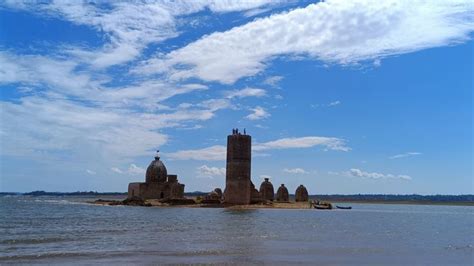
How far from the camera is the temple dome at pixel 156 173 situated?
233 ft

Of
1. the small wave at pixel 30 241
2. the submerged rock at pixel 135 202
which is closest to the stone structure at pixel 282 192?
the submerged rock at pixel 135 202

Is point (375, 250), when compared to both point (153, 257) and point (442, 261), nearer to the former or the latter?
point (442, 261)

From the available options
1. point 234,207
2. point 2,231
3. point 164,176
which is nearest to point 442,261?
point 2,231

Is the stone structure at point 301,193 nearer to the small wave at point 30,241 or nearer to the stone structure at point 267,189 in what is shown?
the stone structure at point 267,189

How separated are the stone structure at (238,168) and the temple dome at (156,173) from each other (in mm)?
14613

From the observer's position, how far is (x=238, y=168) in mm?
58281

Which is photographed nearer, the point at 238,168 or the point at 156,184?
the point at 238,168

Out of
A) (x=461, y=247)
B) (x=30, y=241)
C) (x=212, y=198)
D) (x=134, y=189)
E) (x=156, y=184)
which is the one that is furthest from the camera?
(x=134, y=189)

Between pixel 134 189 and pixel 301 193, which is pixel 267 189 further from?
pixel 134 189

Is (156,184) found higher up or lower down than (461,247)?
higher up

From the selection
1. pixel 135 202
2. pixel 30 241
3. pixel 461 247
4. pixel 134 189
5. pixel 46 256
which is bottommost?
pixel 46 256

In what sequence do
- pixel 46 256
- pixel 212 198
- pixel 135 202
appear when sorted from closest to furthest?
pixel 46 256
pixel 212 198
pixel 135 202

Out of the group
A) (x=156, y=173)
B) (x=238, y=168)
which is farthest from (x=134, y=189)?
(x=238, y=168)

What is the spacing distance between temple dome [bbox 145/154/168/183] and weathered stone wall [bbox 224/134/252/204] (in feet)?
48.2
